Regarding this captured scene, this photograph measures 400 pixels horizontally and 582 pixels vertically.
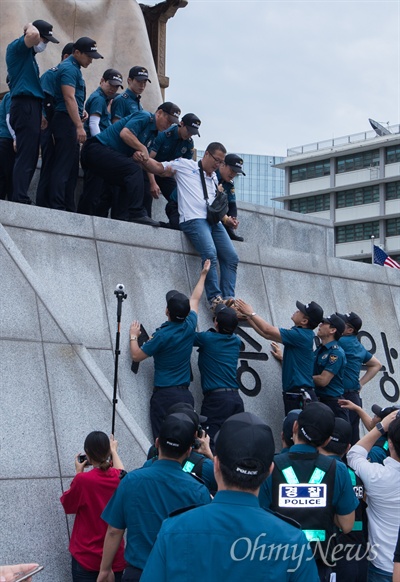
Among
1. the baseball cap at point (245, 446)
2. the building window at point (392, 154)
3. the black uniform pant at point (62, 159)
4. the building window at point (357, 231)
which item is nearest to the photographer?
the baseball cap at point (245, 446)

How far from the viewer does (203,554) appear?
10.3 feet

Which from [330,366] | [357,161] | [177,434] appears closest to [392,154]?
[357,161]

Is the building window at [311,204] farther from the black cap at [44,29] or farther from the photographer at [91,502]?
the photographer at [91,502]

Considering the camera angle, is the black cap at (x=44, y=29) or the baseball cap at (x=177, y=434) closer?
the baseball cap at (x=177, y=434)

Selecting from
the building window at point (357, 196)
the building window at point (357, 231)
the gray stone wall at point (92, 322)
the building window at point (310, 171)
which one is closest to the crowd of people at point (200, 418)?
the gray stone wall at point (92, 322)

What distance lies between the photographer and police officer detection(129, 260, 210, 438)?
831cm

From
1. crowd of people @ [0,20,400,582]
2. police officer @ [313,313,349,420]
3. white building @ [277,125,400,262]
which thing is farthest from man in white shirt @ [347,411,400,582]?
white building @ [277,125,400,262]

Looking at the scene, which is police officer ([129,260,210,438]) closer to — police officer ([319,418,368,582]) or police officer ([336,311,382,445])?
police officer ([336,311,382,445])

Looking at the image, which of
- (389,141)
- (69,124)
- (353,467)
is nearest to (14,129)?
(69,124)

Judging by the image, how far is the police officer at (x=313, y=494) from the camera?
16.4 feet

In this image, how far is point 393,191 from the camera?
229ft

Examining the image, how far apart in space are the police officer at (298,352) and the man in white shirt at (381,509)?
3663mm

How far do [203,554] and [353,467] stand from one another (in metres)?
2.74

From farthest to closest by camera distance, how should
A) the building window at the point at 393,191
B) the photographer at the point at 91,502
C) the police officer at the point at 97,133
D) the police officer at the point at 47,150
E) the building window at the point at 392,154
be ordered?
the building window at the point at 393,191, the building window at the point at 392,154, the police officer at the point at 97,133, the police officer at the point at 47,150, the photographer at the point at 91,502
